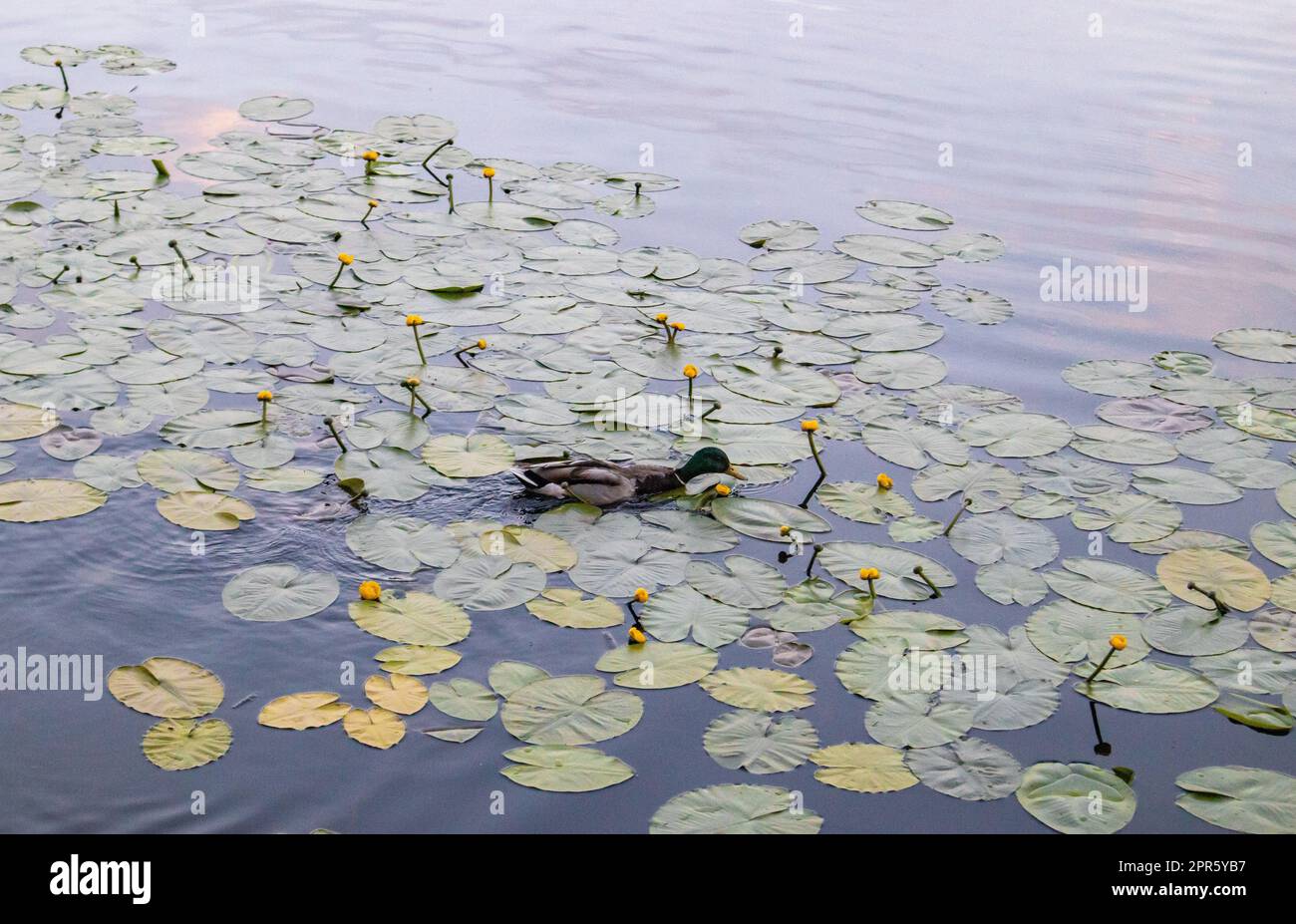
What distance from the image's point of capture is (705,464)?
568 centimetres

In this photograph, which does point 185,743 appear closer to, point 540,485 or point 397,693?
point 397,693

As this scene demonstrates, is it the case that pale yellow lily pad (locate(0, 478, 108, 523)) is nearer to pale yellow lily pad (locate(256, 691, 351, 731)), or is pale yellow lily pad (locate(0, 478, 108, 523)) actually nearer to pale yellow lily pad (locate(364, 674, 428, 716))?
pale yellow lily pad (locate(256, 691, 351, 731))

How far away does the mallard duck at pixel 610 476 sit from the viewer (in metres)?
5.55

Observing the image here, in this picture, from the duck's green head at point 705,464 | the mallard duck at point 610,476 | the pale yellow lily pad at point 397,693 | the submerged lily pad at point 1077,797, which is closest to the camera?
the submerged lily pad at point 1077,797

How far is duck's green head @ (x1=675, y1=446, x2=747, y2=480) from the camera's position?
567cm

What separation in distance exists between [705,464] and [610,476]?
0.46 meters

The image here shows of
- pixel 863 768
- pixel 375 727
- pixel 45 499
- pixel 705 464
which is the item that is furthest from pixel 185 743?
pixel 705 464

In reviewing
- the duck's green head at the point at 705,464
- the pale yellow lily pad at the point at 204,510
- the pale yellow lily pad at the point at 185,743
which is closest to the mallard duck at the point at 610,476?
the duck's green head at the point at 705,464

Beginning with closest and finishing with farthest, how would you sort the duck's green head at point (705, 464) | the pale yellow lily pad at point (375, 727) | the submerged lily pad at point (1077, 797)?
the submerged lily pad at point (1077, 797) → the pale yellow lily pad at point (375, 727) → the duck's green head at point (705, 464)

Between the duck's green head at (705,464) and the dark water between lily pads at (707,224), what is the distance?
0.36 m

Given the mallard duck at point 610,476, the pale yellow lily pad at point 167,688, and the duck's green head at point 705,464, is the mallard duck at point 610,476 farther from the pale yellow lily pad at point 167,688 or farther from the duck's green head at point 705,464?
the pale yellow lily pad at point 167,688

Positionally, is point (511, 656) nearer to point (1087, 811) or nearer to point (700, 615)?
point (700, 615)

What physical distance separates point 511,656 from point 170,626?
1.35 meters
